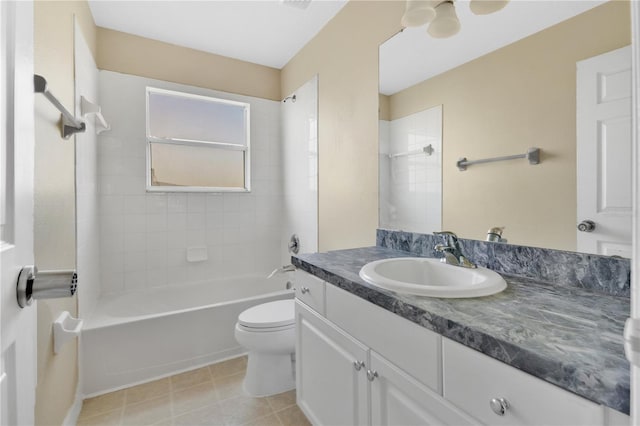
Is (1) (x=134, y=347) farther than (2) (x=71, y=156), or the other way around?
(1) (x=134, y=347)

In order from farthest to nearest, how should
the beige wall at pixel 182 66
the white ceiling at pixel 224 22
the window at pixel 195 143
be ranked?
the window at pixel 195 143 < the beige wall at pixel 182 66 < the white ceiling at pixel 224 22

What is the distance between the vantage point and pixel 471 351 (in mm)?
696

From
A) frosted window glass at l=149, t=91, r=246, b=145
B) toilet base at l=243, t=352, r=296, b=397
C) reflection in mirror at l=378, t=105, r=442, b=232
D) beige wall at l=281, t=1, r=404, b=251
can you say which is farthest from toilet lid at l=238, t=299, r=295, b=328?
frosted window glass at l=149, t=91, r=246, b=145

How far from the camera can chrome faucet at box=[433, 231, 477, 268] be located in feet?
4.00

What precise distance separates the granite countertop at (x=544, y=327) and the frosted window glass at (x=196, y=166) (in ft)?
7.32

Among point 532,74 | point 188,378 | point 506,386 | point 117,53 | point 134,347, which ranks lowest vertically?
point 188,378

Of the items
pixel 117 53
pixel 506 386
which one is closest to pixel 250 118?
pixel 117 53

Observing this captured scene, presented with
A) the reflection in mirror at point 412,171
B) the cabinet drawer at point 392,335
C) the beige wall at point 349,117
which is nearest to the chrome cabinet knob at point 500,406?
the cabinet drawer at point 392,335

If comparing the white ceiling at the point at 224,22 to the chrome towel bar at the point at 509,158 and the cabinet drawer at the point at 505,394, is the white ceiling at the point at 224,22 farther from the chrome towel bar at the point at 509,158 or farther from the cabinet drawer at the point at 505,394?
the cabinet drawer at the point at 505,394

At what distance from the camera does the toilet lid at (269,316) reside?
1.82 meters

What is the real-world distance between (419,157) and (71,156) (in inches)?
74.7

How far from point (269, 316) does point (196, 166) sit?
5.54 ft

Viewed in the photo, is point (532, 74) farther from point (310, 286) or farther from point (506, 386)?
point (310, 286)

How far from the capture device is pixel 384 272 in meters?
1.25
